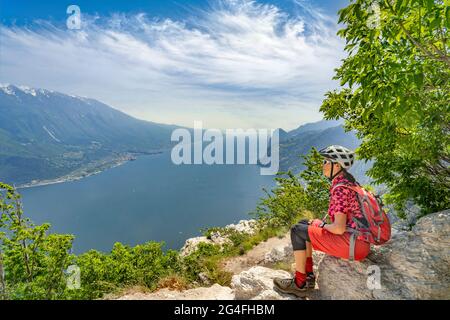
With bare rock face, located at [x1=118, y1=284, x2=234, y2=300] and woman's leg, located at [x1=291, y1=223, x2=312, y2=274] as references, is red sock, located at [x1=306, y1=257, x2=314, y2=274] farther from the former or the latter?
bare rock face, located at [x1=118, y1=284, x2=234, y2=300]

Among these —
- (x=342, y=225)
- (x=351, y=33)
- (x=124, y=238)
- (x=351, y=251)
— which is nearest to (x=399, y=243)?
(x=351, y=251)

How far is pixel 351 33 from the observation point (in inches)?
157

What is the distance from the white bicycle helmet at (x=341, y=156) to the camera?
4.80 m

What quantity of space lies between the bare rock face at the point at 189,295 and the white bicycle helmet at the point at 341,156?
4181mm

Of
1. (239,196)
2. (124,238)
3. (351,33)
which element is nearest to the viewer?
(351,33)

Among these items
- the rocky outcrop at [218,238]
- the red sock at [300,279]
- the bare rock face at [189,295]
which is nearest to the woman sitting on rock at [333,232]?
the red sock at [300,279]

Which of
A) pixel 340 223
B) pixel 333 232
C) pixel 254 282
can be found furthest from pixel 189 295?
pixel 340 223

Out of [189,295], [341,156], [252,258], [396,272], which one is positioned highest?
[341,156]

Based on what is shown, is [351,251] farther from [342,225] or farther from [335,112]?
[335,112]

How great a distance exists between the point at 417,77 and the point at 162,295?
7333 mm

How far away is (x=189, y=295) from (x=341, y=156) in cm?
517

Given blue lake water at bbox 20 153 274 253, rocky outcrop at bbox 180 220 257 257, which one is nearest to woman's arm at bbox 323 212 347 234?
rocky outcrop at bbox 180 220 257 257

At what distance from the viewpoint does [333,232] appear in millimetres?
4500

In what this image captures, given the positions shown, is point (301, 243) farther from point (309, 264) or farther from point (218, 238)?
point (218, 238)
